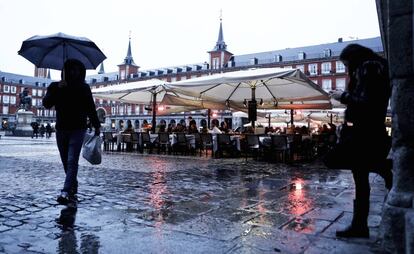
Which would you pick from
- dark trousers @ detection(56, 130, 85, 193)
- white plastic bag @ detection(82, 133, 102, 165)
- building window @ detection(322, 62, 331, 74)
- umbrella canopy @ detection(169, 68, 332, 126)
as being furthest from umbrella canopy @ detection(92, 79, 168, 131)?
building window @ detection(322, 62, 331, 74)

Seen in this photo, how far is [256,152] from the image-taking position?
415 inches

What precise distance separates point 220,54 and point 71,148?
2372 inches

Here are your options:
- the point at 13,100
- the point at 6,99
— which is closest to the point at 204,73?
the point at 13,100

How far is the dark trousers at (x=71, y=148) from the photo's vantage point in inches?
155

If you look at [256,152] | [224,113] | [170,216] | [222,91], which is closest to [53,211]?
[170,216]

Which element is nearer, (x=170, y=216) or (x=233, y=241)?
(x=233, y=241)

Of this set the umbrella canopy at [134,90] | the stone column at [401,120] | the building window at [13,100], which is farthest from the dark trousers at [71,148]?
the building window at [13,100]

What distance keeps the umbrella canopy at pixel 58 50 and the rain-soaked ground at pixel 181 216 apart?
2.13 metres

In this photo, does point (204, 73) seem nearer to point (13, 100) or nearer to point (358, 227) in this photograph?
point (13, 100)

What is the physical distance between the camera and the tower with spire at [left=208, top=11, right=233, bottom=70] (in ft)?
205

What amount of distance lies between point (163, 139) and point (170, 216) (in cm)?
847

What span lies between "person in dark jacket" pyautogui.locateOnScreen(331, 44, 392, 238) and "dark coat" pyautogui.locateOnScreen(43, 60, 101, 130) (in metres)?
2.95

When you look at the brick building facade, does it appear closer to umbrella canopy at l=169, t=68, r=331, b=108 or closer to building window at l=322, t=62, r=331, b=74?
building window at l=322, t=62, r=331, b=74

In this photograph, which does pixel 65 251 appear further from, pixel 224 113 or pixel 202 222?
pixel 224 113
